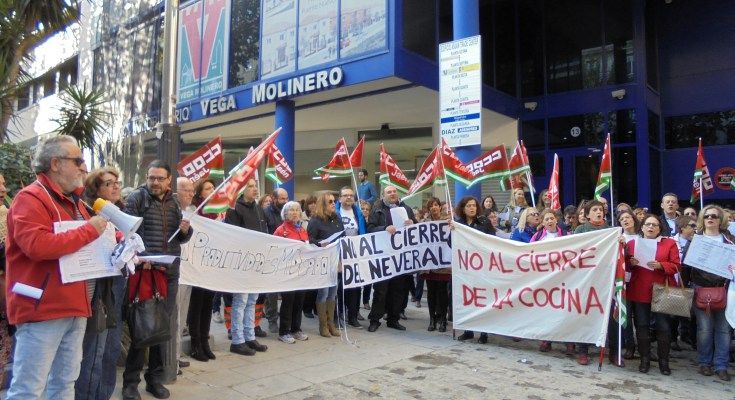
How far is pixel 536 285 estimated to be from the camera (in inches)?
253

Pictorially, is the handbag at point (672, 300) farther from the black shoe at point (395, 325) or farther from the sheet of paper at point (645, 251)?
the black shoe at point (395, 325)

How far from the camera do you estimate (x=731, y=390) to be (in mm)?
5246

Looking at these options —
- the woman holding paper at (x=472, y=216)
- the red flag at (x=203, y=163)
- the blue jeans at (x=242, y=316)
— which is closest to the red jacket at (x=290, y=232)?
the blue jeans at (x=242, y=316)

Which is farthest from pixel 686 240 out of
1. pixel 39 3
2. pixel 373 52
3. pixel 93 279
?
pixel 39 3

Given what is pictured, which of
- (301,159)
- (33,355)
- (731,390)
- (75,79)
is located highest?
(75,79)

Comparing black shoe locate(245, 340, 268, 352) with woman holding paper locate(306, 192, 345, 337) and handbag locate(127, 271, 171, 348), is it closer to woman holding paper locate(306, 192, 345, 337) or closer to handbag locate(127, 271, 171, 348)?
woman holding paper locate(306, 192, 345, 337)

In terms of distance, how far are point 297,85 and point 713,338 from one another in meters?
11.5

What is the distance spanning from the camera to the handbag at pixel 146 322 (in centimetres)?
420

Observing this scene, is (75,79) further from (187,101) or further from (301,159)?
(301,159)

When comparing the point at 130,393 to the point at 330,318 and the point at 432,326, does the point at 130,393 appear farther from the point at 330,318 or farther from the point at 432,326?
Result: the point at 432,326

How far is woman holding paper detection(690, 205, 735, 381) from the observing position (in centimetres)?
564

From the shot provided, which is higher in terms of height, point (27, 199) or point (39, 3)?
point (39, 3)

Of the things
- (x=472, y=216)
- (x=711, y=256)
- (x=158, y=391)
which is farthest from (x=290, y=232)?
(x=711, y=256)

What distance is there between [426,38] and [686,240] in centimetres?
855
